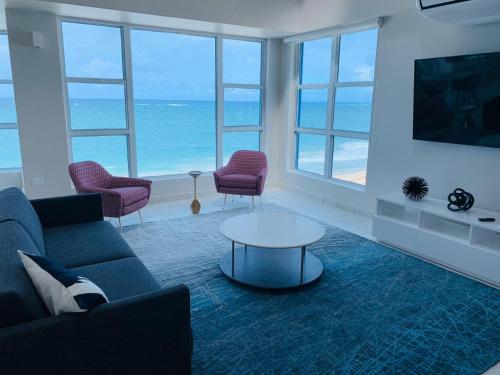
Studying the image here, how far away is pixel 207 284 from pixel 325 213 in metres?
2.54

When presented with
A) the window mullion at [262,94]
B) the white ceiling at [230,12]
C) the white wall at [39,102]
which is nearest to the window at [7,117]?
the white ceiling at [230,12]

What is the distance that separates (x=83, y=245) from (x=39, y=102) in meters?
2.86

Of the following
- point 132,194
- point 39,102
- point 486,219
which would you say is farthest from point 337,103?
point 39,102

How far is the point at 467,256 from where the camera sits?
10.8 ft

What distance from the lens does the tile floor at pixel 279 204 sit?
4.73m

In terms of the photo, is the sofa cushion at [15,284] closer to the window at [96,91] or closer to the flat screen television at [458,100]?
the window at [96,91]

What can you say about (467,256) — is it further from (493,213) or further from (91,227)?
(91,227)

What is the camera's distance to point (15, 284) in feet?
4.96

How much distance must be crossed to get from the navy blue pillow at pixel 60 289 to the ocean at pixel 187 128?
3.93 metres

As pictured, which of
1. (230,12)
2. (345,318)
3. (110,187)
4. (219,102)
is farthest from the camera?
(219,102)

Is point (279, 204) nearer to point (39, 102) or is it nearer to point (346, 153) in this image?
point (346, 153)

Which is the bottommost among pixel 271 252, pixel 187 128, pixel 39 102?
pixel 271 252

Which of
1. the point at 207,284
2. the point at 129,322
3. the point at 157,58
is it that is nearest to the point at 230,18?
the point at 157,58

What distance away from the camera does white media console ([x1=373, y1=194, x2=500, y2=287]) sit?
3.20m
